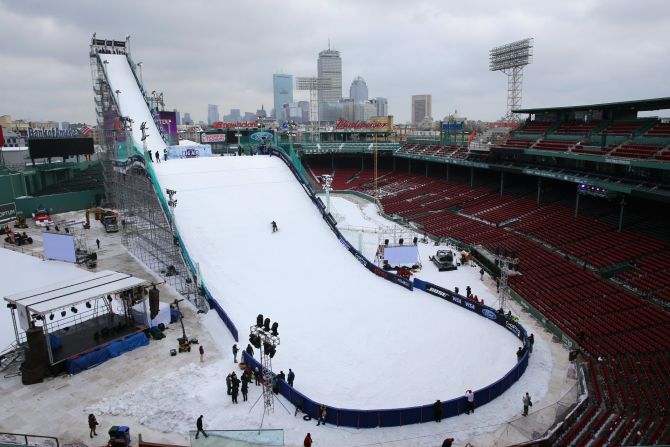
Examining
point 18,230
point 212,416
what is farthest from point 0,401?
point 18,230

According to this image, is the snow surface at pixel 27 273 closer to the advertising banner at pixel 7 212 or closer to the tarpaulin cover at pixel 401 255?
the advertising banner at pixel 7 212

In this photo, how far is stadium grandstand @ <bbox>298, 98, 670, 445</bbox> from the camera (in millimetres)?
17000

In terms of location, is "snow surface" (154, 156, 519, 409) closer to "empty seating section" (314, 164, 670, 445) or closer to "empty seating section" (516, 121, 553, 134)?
"empty seating section" (314, 164, 670, 445)

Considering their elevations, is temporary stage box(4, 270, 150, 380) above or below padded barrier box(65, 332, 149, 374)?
above

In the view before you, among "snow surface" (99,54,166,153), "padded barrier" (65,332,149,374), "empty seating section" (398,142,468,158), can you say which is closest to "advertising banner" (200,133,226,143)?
"snow surface" (99,54,166,153)

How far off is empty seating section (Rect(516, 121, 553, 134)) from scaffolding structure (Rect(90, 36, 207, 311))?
3897cm

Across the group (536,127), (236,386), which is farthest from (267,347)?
(536,127)

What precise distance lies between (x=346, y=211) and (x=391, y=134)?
40.5 m

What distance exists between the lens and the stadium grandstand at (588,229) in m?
17.0

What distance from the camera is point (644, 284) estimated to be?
84.3 feet

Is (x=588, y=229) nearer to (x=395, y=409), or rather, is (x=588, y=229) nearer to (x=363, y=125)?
(x=395, y=409)

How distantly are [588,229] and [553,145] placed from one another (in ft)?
38.5

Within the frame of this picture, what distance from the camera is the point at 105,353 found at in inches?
793

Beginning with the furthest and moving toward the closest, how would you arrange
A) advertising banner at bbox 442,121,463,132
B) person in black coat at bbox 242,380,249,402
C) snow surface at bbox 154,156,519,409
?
1. advertising banner at bbox 442,121,463,132
2. snow surface at bbox 154,156,519,409
3. person in black coat at bbox 242,380,249,402
